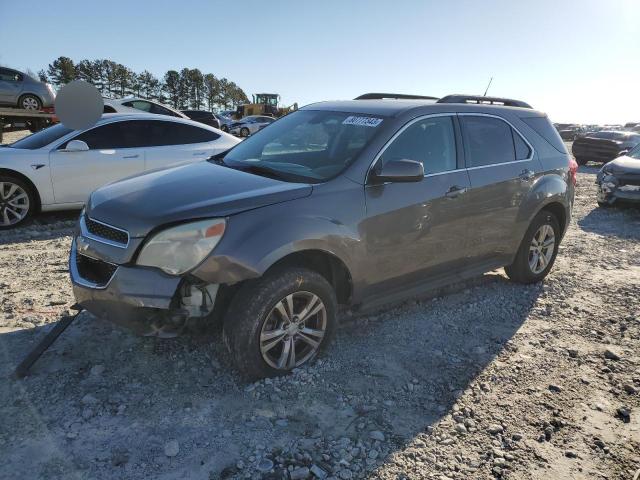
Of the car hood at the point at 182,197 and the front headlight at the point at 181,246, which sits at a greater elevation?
the car hood at the point at 182,197

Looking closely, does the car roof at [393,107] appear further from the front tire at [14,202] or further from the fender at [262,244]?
the front tire at [14,202]

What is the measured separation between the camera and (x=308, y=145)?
3965 mm

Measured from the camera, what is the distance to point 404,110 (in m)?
3.81

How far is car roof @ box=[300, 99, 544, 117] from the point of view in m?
3.86

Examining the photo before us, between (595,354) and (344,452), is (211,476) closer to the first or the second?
(344,452)

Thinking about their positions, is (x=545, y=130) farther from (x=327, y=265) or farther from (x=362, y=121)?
(x=327, y=265)

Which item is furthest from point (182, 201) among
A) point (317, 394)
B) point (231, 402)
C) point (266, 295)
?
point (317, 394)

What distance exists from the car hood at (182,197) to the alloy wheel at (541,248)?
2978 mm

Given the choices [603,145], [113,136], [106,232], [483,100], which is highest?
[483,100]

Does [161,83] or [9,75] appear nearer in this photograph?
[9,75]

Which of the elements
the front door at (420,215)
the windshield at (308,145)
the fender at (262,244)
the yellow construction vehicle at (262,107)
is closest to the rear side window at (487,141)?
the front door at (420,215)

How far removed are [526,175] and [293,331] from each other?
283cm

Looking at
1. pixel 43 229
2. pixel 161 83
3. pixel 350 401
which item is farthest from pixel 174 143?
pixel 161 83

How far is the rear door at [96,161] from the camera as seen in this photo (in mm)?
6723
